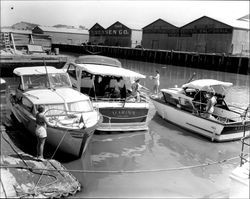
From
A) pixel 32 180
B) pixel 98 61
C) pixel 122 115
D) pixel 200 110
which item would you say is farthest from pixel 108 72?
pixel 32 180

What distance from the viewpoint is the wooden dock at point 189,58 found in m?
40.7

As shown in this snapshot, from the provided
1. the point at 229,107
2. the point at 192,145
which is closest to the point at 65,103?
the point at 192,145

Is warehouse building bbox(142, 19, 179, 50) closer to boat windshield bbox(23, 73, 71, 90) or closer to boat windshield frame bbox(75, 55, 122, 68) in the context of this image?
boat windshield frame bbox(75, 55, 122, 68)

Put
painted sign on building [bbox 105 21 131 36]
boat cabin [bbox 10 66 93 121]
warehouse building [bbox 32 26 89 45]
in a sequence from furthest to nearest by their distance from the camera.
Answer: warehouse building [bbox 32 26 89 45]
painted sign on building [bbox 105 21 131 36]
boat cabin [bbox 10 66 93 121]

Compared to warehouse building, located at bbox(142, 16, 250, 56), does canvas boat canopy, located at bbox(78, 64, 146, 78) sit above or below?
below

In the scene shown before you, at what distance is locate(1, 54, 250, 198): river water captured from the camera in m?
8.50

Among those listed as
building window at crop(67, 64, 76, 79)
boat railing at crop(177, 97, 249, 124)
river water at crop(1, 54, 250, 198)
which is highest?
building window at crop(67, 64, 76, 79)

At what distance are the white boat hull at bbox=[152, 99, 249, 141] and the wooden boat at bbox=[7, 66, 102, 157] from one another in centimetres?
460

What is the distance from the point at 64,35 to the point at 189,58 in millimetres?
51553

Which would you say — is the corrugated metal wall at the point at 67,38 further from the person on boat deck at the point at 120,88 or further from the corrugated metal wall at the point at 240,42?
the person on boat deck at the point at 120,88

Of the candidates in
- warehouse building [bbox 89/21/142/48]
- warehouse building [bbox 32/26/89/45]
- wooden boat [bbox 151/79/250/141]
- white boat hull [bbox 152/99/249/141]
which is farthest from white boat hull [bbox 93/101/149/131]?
warehouse building [bbox 32/26/89/45]

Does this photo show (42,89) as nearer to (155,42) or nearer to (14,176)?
(14,176)

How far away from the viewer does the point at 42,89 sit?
1228cm

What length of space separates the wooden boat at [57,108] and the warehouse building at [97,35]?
5889 centimetres
